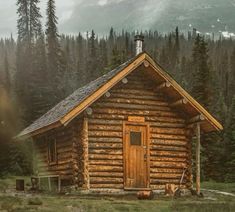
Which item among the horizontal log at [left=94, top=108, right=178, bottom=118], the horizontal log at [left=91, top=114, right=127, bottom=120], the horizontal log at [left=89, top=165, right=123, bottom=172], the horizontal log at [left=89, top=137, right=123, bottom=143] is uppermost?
the horizontal log at [left=94, top=108, right=178, bottom=118]

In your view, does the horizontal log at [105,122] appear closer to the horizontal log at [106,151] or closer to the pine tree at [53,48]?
the horizontal log at [106,151]

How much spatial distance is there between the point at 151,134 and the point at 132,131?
0.94 metres

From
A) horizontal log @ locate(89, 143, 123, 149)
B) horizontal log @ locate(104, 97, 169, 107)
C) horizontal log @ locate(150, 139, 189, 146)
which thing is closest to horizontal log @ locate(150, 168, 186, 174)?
horizontal log @ locate(150, 139, 189, 146)

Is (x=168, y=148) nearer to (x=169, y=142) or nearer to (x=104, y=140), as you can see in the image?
(x=169, y=142)

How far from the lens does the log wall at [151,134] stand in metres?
25.0

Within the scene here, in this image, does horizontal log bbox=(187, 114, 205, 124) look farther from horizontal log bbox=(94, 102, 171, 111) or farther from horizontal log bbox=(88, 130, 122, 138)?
horizontal log bbox=(88, 130, 122, 138)

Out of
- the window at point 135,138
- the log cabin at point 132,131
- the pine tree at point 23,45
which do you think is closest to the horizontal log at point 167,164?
the log cabin at point 132,131

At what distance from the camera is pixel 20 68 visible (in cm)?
8256

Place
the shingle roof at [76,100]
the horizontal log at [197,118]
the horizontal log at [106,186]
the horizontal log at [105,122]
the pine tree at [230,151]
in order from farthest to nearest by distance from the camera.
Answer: the pine tree at [230,151]
the horizontal log at [197,118]
the horizontal log at [105,122]
the horizontal log at [106,186]
the shingle roof at [76,100]

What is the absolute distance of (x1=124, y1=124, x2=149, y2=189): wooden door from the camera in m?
25.5

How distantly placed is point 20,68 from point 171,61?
97.0 meters

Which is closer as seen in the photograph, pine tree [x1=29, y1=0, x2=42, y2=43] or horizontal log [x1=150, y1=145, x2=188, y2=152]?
horizontal log [x1=150, y1=145, x2=188, y2=152]

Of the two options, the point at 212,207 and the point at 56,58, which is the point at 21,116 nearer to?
the point at 56,58

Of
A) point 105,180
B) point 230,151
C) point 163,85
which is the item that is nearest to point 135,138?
point 105,180
